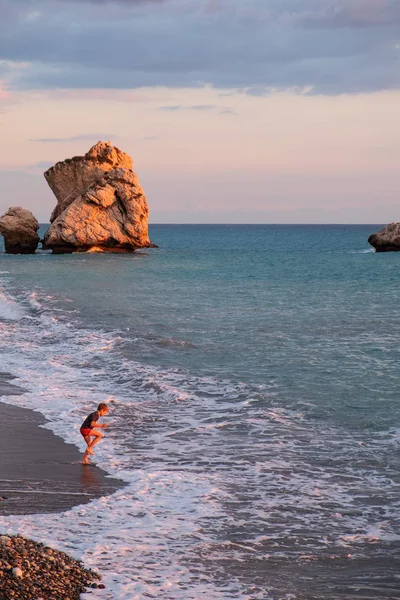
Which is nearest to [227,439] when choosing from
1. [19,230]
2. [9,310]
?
[9,310]

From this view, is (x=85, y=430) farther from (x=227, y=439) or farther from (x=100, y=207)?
(x=100, y=207)

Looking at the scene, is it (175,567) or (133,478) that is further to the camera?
(133,478)

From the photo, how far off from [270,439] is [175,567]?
6.09 meters

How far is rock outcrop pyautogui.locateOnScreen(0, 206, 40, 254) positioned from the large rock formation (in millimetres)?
1777

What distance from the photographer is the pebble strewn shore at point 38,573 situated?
7695mm

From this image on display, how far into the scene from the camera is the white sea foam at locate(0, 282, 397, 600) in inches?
358

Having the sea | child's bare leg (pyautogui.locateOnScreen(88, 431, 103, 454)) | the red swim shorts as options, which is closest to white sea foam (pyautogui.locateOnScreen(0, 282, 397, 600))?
the sea

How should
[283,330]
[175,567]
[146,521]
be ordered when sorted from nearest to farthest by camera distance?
[175,567] < [146,521] < [283,330]

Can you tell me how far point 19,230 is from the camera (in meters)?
81.2

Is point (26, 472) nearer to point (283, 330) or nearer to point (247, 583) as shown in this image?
point (247, 583)

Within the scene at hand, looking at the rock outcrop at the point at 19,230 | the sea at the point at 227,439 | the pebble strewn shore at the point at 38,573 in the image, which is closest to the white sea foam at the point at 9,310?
the sea at the point at 227,439

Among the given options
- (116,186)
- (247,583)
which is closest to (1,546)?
(247,583)

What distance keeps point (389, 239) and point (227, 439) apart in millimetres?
78073

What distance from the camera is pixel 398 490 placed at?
465 inches
